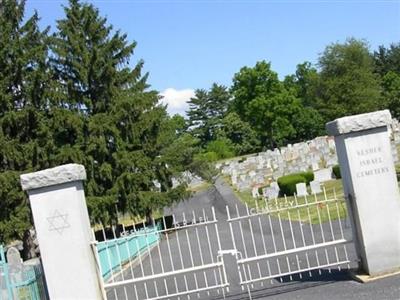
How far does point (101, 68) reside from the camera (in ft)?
98.5

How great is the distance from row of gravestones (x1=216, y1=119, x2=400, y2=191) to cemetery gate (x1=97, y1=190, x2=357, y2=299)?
56.1 ft

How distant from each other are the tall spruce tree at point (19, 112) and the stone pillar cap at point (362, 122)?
18.1m

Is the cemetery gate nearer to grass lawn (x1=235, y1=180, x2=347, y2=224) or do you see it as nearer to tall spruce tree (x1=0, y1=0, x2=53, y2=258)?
grass lawn (x1=235, y1=180, x2=347, y2=224)

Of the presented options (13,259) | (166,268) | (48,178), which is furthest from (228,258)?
(48,178)

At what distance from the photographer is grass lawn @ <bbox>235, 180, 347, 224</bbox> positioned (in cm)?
1251

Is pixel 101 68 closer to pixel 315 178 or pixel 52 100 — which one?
pixel 52 100

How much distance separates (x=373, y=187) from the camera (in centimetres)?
923

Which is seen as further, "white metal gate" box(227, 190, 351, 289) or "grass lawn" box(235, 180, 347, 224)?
"grass lawn" box(235, 180, 347, 224)

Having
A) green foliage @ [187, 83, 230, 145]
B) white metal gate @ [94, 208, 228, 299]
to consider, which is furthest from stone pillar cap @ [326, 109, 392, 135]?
green foliage @ [187, 83, 230, 145]

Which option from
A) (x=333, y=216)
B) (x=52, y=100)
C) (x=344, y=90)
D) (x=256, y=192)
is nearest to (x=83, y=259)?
(x=333, y=216)

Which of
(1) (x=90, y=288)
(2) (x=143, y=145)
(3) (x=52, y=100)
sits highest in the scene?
(3) (x=52, y=100)

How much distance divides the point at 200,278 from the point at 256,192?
74.3 ft

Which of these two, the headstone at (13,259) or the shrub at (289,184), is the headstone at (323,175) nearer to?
the shrub at (289,184)

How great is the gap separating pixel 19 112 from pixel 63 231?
1826 centimetres
